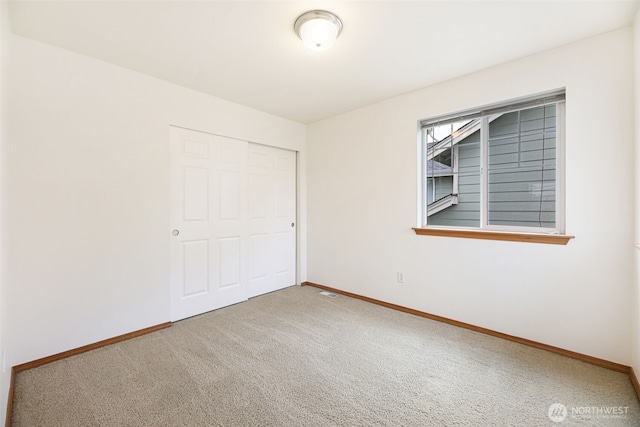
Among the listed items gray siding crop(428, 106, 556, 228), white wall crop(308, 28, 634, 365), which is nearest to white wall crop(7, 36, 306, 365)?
white wall crop(308, 28, 634, 365)

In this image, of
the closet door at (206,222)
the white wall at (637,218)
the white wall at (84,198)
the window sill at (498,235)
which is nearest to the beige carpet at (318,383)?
the white wall at (637,218)

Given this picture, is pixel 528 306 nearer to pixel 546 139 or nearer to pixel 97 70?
pixel 546 139

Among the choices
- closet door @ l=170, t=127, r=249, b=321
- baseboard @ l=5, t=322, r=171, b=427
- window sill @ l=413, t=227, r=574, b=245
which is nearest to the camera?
baseboard @ l=5, t=322, r=171, b=427

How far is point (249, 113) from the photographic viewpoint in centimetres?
357

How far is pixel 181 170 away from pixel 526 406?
340cm

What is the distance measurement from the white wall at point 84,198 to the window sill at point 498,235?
273 centimetres

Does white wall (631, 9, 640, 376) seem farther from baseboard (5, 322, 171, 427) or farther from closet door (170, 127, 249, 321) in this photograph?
baseboard (5, 322, 171, 427)

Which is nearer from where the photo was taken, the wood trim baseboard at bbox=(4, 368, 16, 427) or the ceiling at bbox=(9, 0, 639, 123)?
the wood trim baseboard at bbox=(4, 368, 16, 427)

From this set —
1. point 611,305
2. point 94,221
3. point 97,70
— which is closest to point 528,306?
point 611,305

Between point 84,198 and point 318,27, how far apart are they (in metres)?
2.29

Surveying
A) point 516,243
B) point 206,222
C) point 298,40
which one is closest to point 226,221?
point 206,222

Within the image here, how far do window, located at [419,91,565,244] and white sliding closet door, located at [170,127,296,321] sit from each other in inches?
78.4

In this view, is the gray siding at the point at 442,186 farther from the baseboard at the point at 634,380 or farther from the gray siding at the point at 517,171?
the baseboard at the point at 634,380

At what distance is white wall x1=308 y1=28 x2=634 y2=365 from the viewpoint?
2045mm
